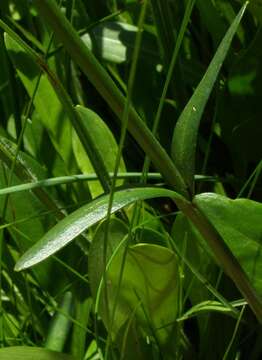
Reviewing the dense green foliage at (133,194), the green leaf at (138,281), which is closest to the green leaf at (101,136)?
the dense green foliage at (133,194)

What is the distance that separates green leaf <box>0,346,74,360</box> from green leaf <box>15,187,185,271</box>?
0.17 m

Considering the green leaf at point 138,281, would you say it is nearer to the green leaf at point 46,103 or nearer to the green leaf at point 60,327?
the green leaf at point 60,327

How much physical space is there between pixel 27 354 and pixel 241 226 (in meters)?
0.21

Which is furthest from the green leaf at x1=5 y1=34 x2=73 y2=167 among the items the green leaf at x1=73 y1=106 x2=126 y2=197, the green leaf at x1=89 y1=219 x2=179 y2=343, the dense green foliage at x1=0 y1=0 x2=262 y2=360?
the green leaf at x1=89 y1=219 x2=179 y2=343

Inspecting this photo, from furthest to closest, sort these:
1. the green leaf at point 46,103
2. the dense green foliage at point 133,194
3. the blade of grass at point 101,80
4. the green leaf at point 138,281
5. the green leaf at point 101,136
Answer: the green leaf at point 46,103 → the green leaf at point 101,136 → the green leaf at point 138,281 → the dense green foliage at point 133,194 → the blade of grass at point 101,80

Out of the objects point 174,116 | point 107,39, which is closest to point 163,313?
point 174,116

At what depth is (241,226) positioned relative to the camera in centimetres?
59

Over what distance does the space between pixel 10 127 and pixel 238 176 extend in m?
0.31

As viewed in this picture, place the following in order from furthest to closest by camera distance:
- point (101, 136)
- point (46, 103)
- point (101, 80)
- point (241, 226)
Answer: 1. point (46, 103)
2. point (101, 136)
3. point (241, 226)
4. point (101, 80)

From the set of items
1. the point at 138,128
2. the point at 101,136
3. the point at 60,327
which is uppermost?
the point at 138,128

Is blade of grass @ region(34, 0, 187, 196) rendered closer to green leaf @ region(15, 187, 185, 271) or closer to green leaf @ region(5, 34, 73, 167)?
green leaf @ region(15, 187, 185, 271)

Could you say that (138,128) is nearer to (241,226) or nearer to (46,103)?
(241,226)

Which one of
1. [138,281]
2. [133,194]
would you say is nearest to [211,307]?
[138,281]

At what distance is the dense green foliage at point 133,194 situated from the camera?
1.62 ft
